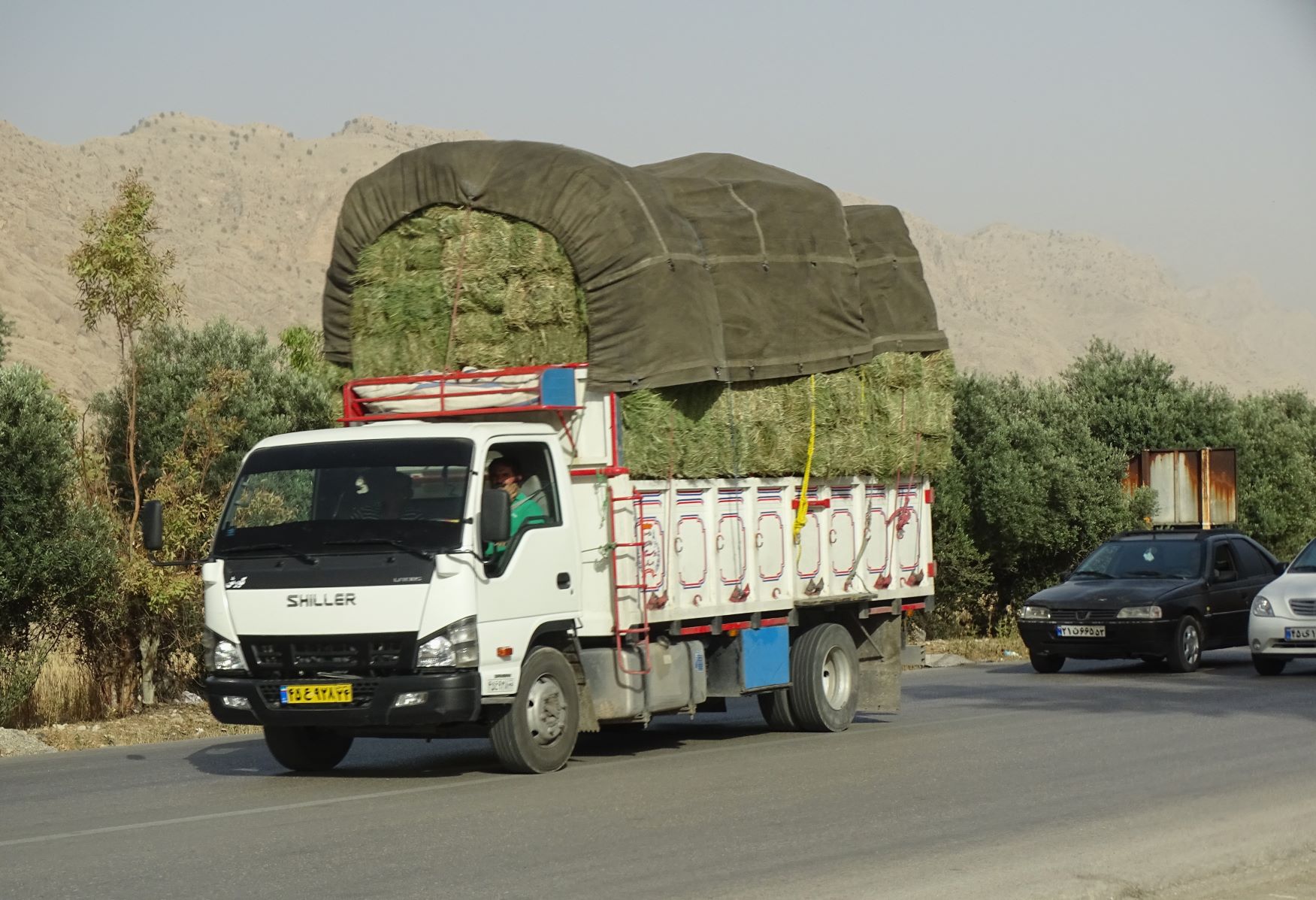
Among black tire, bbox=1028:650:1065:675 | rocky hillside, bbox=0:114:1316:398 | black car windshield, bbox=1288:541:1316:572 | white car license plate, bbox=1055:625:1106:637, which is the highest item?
rocky hillside, bbox=0:114:1316:398

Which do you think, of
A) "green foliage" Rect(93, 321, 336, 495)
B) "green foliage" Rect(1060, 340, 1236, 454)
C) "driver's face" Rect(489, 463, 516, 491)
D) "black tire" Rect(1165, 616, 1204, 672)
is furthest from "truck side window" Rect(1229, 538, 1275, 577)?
"driver's face" Rect(489, 463, 516, 491)

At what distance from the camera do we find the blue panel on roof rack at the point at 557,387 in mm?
13094

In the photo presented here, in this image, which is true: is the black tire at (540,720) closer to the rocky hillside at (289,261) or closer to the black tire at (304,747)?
the black tire at (304,747)

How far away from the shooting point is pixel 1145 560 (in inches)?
938

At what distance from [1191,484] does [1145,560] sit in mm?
9398

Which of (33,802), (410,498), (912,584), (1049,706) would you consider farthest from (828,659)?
(33,802)

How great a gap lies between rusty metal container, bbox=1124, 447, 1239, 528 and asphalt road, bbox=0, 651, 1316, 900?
16.4 metres

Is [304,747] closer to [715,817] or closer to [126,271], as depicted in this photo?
[715,817]

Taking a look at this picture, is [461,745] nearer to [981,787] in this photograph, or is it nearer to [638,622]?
[638,622]

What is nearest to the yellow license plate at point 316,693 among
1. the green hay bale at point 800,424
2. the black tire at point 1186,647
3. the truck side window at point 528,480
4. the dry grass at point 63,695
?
the truck side window at point 528,480

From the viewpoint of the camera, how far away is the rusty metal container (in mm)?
32188

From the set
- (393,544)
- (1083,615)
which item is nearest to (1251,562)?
(1083,615)

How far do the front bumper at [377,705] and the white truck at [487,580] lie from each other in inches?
0.5

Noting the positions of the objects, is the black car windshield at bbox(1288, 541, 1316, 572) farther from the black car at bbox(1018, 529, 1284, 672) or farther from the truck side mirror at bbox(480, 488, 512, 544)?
the truck side mirror at bbox(480, 488, 512, 544)
